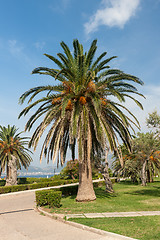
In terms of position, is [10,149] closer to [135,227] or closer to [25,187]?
[25,187]

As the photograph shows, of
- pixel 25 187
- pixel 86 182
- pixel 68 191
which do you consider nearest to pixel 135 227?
pixel 86 182

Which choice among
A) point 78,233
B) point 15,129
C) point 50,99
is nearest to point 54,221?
point 78,233

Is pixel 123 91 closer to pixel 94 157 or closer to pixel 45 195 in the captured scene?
pixel 94 157

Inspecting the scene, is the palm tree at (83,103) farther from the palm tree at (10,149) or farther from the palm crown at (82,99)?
the palm tree at (10,149)

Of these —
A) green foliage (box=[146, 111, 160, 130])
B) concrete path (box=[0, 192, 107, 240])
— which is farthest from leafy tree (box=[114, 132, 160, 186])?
concrete path (box=[0, 192, 107, 240])

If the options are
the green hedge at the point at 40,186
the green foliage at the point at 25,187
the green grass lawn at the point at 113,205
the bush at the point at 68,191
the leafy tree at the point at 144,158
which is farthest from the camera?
the green foliage at the point at 25,187

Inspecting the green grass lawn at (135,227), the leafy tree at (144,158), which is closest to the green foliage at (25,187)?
the leafy tree at (144,158)

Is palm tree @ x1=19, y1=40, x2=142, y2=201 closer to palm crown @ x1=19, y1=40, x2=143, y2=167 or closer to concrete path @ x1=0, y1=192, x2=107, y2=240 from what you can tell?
palm crown @ x1=19, y1=40, x2=143, y2=167

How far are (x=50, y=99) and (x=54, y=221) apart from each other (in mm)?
9538

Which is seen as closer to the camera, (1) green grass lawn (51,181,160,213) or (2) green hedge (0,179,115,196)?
(1) green grass lawn (51,181,160,213)

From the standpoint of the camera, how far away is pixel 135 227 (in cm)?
764

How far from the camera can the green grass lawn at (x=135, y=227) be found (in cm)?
668

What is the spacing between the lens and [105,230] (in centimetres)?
729

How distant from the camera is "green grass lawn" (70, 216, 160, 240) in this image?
668cm
